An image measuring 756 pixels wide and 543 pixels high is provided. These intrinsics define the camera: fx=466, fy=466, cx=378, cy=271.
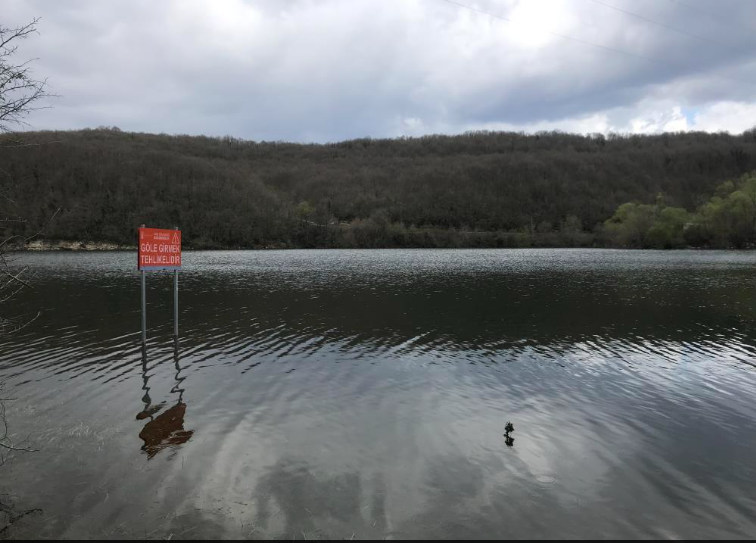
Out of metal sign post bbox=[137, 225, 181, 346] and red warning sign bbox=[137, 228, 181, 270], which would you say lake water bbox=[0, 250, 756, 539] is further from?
red warning sign bbox=[137, 228, 181, 270]

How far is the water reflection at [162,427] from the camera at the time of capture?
829 centimetres

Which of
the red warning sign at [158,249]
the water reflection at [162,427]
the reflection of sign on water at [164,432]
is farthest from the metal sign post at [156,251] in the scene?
the reflection of sign on water at [164,432]

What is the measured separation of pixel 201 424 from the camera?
366 inches

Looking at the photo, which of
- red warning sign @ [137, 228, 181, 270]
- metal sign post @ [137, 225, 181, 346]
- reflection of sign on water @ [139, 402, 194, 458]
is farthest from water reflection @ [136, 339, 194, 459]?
red warning sign @ [137, 228, 181, 270]

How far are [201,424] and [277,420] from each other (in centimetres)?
148

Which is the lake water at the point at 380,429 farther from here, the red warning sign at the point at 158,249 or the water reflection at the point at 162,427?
the red warning sign at the point at 158,249

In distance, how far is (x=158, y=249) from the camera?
1631 cm

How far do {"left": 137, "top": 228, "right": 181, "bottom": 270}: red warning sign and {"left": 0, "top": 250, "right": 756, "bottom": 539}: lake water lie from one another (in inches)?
115

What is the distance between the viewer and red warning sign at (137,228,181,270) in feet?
50.4

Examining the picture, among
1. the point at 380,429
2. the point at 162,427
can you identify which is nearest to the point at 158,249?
the point at 162,427

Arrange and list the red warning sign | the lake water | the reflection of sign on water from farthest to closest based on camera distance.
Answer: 1. the red warning sign
2. the reflection of sign on water
3. the lake water

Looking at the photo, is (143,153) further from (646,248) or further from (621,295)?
(621,295)

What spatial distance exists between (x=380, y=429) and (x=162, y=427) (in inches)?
168

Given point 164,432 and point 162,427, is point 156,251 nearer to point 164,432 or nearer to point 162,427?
point 162,427
